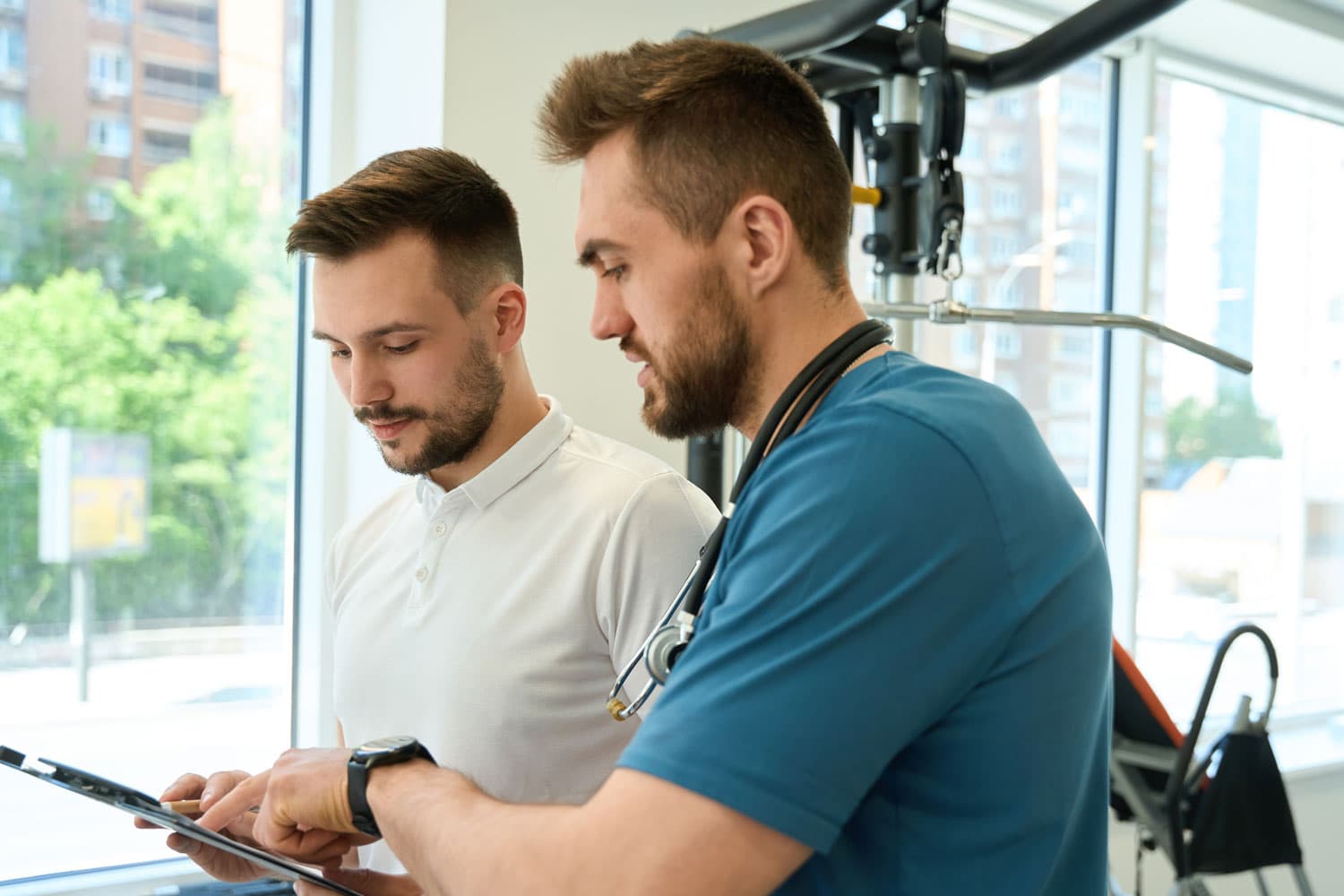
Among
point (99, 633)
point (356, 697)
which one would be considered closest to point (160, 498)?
point (99, 633)

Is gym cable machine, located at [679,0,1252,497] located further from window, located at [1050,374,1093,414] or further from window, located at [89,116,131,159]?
window, located at [1050,374,1093,414]

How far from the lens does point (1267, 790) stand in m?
1.99

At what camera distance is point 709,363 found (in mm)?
937

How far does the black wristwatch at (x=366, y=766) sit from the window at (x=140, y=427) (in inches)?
49.0

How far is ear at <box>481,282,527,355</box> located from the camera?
1418 mm

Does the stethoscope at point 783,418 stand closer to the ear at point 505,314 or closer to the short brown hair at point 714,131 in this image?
the short brown hair at point 714,131

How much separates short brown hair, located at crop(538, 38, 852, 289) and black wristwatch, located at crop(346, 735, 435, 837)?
47 cm

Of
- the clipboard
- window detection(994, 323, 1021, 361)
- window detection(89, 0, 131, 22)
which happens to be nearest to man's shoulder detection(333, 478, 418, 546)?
the clipboard

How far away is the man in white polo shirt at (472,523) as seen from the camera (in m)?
1.24

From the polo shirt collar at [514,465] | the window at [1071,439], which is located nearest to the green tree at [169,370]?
the polo shirt collar at [514,465]

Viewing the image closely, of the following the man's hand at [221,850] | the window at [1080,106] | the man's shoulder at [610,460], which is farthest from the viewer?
the window at [1080,106]

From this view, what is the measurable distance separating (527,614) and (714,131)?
22.2 inches

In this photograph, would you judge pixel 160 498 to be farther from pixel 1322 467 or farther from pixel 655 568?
pixel 1322 467

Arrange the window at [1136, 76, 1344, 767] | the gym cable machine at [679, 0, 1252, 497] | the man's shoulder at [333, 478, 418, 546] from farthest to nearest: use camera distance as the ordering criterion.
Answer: the window at [1136, 76, 1344, 767] → the gym cable machine at [679, 0, 1252, 497] → the man's shoulder at [333, 478, 418, 546]
